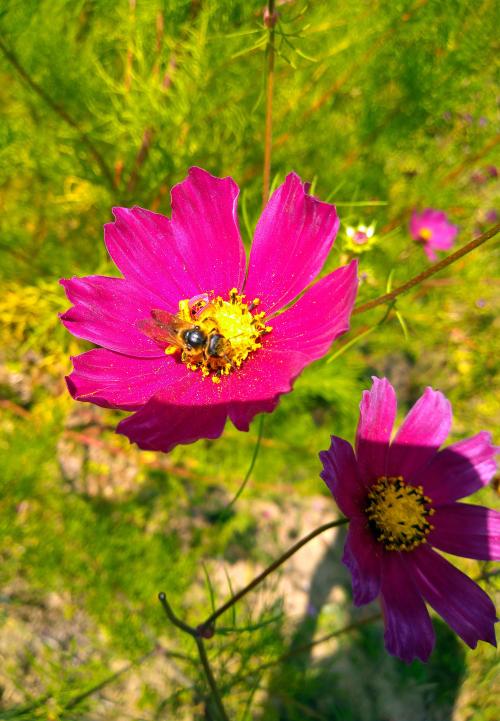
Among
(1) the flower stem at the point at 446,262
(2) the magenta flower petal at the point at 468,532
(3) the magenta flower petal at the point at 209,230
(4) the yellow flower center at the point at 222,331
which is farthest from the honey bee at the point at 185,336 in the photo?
(2) the magenta flower petal at the point at 468,532

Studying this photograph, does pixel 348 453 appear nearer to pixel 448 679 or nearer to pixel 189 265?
pixel 189 265

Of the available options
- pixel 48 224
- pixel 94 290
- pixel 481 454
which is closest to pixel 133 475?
pixel 48 224

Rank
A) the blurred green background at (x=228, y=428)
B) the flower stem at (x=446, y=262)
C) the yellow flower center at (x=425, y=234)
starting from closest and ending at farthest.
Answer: the flower stem at (x=446, y=262), the blurred green background at (x=228, y=428), the yellow flower center at (x=425, y=234)

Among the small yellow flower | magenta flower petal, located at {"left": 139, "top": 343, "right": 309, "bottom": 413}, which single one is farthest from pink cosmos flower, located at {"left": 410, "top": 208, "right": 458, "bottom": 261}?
magenta flower petal, located at {"left": 139, "top": 343, "right": 309, "bottom": 413}

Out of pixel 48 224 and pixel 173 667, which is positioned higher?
pixel 48 224

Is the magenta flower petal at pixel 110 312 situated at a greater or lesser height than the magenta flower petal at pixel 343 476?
greater

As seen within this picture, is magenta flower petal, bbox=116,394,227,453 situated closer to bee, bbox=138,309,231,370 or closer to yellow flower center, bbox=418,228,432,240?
bee, bbox=138,309,231,370

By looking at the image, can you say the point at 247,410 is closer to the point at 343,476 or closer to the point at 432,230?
the point at 343,476

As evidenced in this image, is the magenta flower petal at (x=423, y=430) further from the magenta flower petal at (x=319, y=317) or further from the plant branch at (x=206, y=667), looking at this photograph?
the plant branch at (x=206, y=667)
